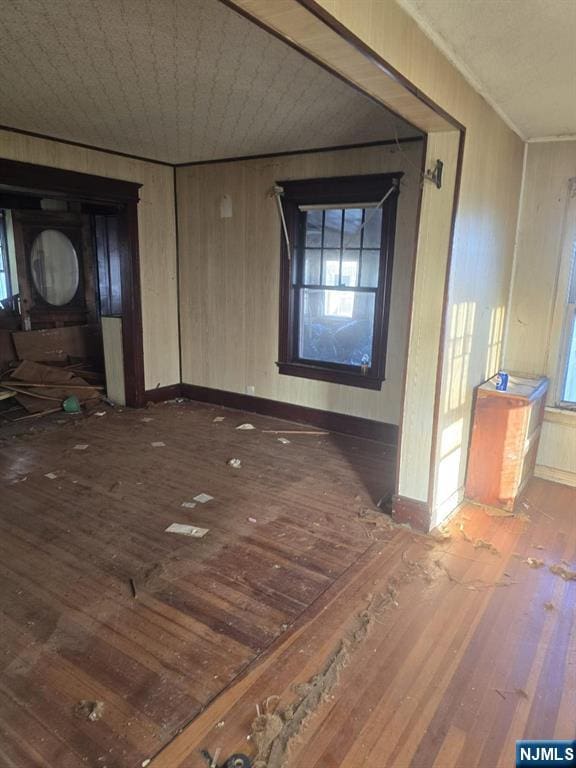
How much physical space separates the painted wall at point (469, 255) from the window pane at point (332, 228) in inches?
61.6

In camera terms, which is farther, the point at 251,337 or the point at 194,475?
the point at 251,337

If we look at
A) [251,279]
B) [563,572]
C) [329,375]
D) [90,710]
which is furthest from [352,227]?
[90,710]

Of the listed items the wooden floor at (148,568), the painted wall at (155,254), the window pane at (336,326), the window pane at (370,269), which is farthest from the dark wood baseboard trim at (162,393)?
the window pane at (370,269)

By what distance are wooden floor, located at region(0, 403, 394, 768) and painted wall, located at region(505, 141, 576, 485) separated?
1335 millimetres

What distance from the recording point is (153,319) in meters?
5.83

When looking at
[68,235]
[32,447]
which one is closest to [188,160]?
[68,235]

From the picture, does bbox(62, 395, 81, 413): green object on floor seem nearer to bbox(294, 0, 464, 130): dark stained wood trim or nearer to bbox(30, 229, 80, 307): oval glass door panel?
bbox(30, 229, 80, 307): oval glass door panel

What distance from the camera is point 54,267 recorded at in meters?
6.76

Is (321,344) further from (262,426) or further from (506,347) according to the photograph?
(506,347)

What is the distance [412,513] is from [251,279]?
3.15 m

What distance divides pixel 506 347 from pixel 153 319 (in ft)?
12.5

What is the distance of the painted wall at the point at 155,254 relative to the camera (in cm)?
519

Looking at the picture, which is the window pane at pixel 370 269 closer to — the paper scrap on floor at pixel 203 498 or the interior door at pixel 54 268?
the paper scrap on floor at pixel 203 498

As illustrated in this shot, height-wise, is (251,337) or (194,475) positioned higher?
(251,337)
